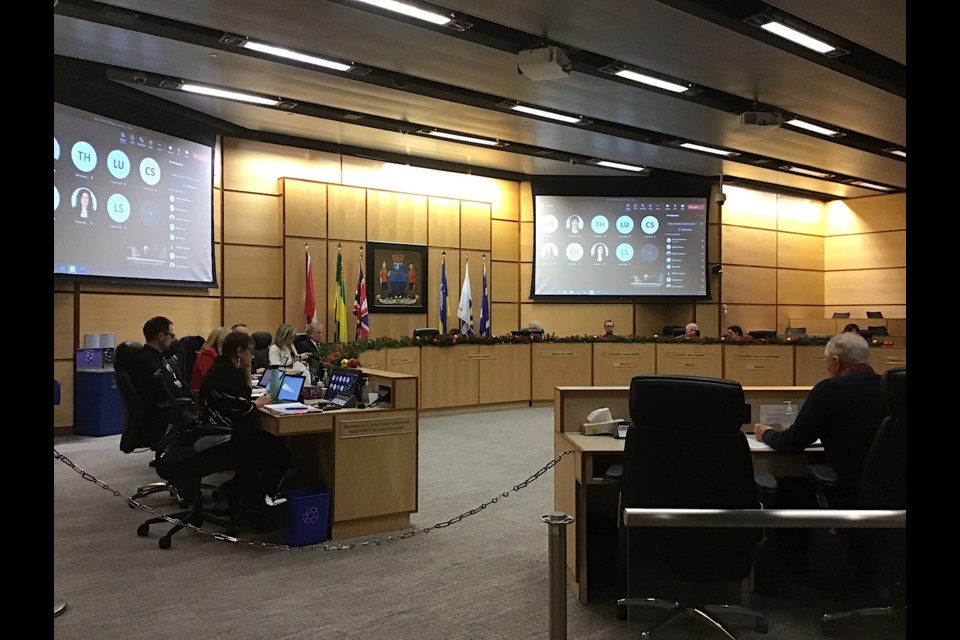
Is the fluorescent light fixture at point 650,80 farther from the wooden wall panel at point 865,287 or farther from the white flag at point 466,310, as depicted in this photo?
the wooden wall panel at point 865,287

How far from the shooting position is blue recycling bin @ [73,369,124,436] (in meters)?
8.04

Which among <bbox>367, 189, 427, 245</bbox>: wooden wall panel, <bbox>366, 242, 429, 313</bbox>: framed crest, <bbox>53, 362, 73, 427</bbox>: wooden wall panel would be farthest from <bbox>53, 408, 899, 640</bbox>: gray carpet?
<bbox>367, 189, 427, 245</bbox>: wooden wall panel

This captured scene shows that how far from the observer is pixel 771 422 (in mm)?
3967

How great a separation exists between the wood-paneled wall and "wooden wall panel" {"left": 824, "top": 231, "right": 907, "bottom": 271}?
0.02 metres

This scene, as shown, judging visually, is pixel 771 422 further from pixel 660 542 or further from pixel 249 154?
pixel 249 154

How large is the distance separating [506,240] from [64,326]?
7719 mm

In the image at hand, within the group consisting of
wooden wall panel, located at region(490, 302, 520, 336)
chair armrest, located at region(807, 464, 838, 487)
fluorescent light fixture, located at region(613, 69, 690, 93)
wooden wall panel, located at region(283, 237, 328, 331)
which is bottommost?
chair armrest, located at region(807, 464, 838, 487)

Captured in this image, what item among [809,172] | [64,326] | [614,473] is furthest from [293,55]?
[809,172]

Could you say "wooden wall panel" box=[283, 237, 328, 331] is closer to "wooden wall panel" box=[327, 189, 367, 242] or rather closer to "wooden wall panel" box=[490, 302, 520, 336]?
"wooden wall panel" box=[327, 189, 367, 242]

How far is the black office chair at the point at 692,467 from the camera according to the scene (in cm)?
278

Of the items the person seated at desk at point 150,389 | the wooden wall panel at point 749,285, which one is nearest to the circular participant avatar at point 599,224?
the wooden wall panel at point 749,285

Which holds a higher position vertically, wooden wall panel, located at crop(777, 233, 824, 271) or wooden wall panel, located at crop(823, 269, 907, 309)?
wooden wall panel, located at crop(777, 233, 824, 271)

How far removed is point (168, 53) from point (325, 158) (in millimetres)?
4020
